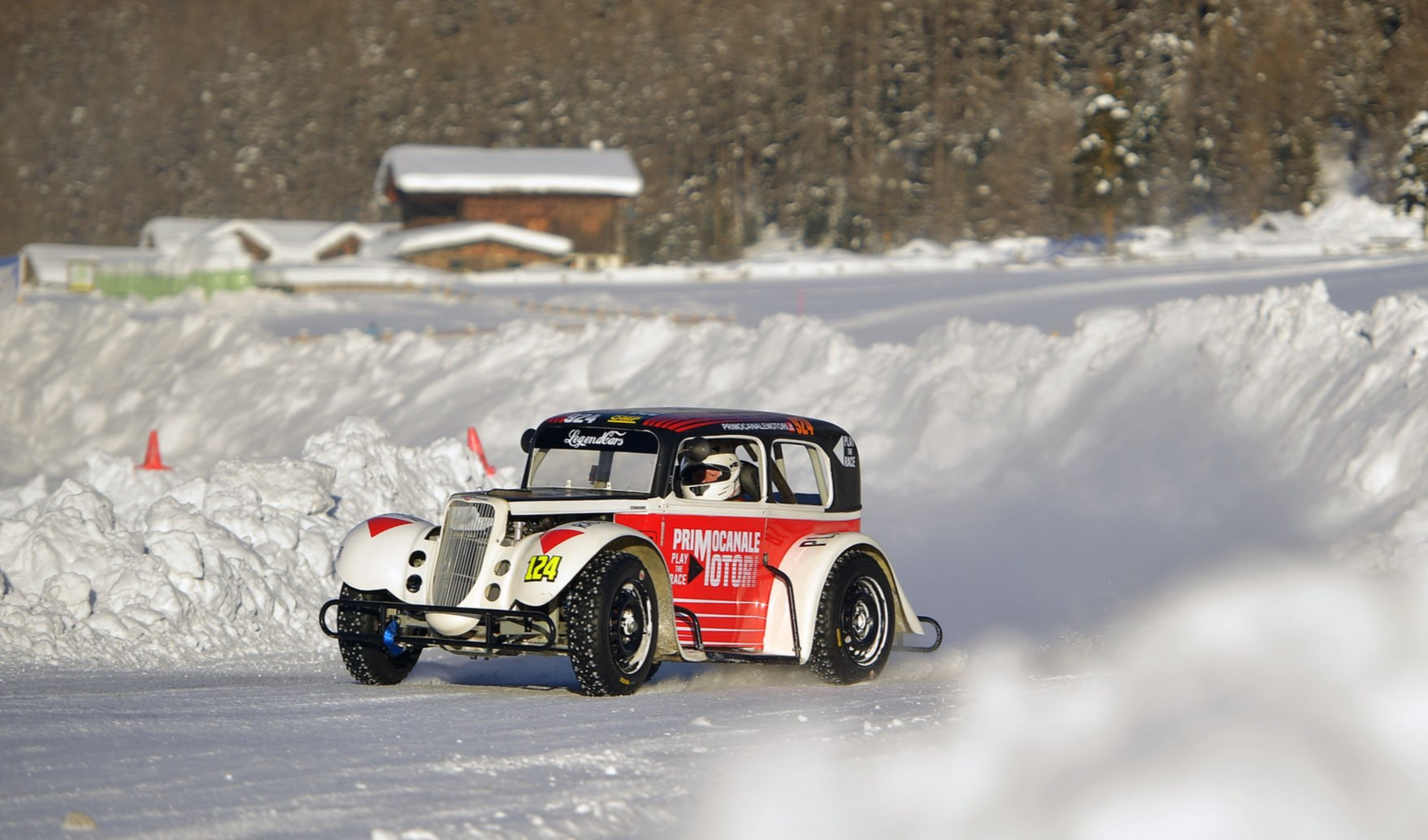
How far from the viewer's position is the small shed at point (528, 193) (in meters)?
81.3

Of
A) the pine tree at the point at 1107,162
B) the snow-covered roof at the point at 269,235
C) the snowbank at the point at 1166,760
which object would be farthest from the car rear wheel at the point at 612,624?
the pine tree at the point at 1107,162

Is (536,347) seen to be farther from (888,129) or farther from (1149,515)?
(888,129)

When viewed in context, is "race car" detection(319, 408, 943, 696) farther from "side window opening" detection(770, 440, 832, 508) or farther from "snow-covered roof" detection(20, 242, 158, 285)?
"snow-covered roof" detection(20, 242, 158, 285)

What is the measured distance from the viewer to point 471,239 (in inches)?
3056

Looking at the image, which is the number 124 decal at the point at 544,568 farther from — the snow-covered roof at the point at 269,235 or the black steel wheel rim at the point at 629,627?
the snow-covered roof at the point at 269,235

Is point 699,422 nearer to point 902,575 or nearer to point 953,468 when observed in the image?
point 902,575

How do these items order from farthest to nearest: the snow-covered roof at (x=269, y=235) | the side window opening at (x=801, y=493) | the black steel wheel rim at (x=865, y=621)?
the snow-covered roof at (x=269, y=235), the side window opening at (x=801, y=493), the black steel wheel rim at (x=865, y=621)

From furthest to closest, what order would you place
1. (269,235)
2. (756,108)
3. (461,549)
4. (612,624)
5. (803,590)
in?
1. (756,108)
2. (269,235)
3. (803,590)
4. (461,549)
5. (612,624)

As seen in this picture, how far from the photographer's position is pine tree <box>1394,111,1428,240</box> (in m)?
67.2

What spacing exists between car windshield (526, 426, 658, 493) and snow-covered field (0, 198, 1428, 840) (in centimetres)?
137

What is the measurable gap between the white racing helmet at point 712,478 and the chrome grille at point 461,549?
4.37 ft

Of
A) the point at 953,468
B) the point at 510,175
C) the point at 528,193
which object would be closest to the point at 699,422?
the point at 953,468

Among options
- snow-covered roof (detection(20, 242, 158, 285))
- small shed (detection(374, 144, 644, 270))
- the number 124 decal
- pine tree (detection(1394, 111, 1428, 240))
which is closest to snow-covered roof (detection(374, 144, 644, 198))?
small shed (detection(374, 144, 644, 270))

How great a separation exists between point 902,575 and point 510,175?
69.6 m
